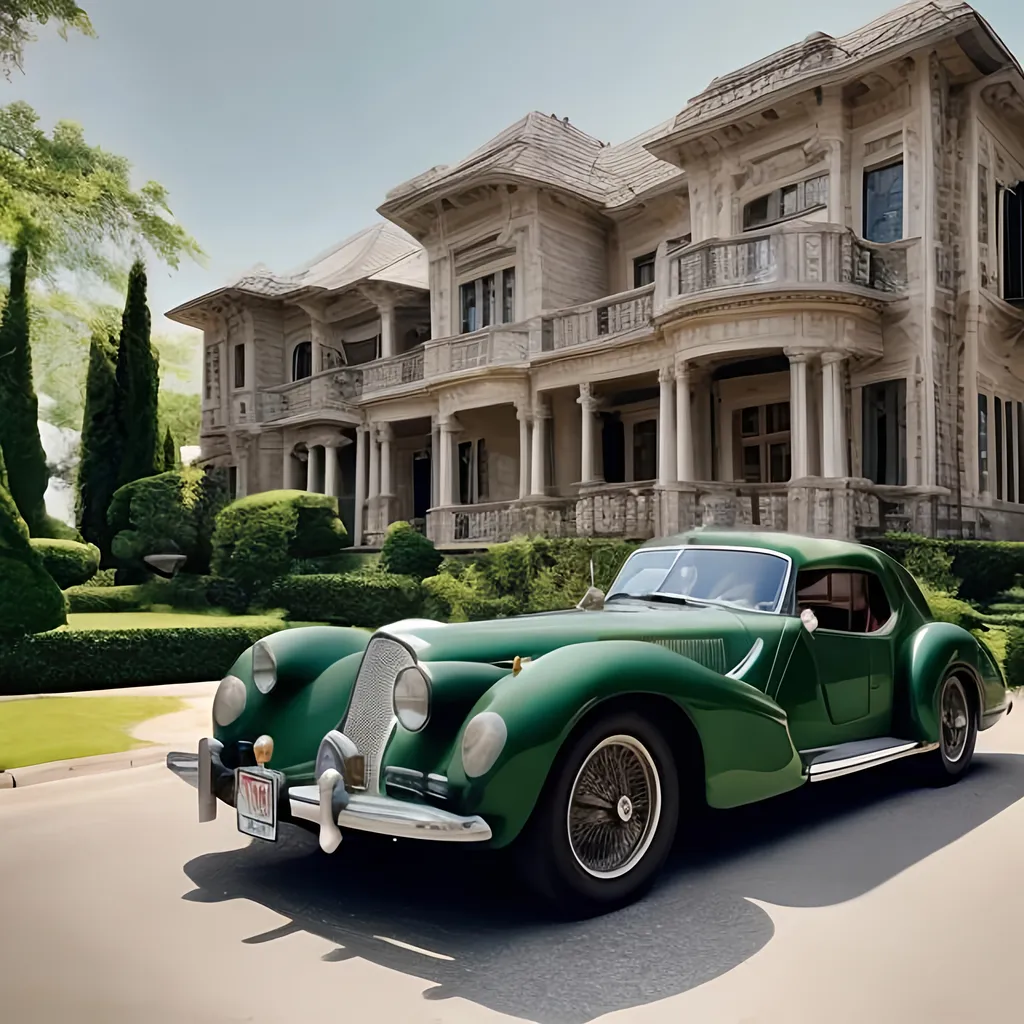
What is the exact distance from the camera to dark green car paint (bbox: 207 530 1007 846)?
3934 mm

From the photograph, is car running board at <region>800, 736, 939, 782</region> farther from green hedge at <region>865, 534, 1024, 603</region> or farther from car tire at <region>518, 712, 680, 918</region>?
green hedge at <region>865, 534, 1024, 603</region>

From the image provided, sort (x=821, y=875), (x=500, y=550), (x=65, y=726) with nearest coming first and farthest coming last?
(x=821, y=875) → (x=65, y=726) → (x=500, y=550)

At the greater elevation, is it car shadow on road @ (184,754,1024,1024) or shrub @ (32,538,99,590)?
shrub @ (32,538,99,590)

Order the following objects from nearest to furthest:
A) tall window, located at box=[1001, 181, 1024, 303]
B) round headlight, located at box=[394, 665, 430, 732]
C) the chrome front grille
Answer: round headlight, located at box=[394, 665, 430, 732]
the chrome front grille
tall window, located at box=[1001, 181, 1024, 303]

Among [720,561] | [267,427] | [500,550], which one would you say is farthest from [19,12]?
[720,561]

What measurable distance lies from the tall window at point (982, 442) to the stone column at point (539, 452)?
837cm

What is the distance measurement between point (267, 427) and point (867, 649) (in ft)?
83.5

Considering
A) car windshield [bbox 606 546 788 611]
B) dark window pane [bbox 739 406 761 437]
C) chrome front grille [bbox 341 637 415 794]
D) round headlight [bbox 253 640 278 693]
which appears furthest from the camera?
dark window pane [bbox 739 406 761 437]

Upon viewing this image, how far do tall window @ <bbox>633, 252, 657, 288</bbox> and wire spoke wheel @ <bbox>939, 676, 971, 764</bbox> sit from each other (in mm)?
15943

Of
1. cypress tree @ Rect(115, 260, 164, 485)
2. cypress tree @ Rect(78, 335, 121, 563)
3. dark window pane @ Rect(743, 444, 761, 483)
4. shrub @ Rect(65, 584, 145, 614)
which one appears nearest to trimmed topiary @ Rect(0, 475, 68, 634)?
shrub @ Rect(65, 584, 145, 614)

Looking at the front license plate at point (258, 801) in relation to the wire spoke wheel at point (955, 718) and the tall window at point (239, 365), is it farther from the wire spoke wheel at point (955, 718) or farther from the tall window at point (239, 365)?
the tall window at point (239, 365)

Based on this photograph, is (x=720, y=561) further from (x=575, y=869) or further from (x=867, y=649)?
(x=575, y=869)

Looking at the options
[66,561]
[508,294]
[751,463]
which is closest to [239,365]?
[508,294]

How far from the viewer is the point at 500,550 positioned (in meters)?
17.3
